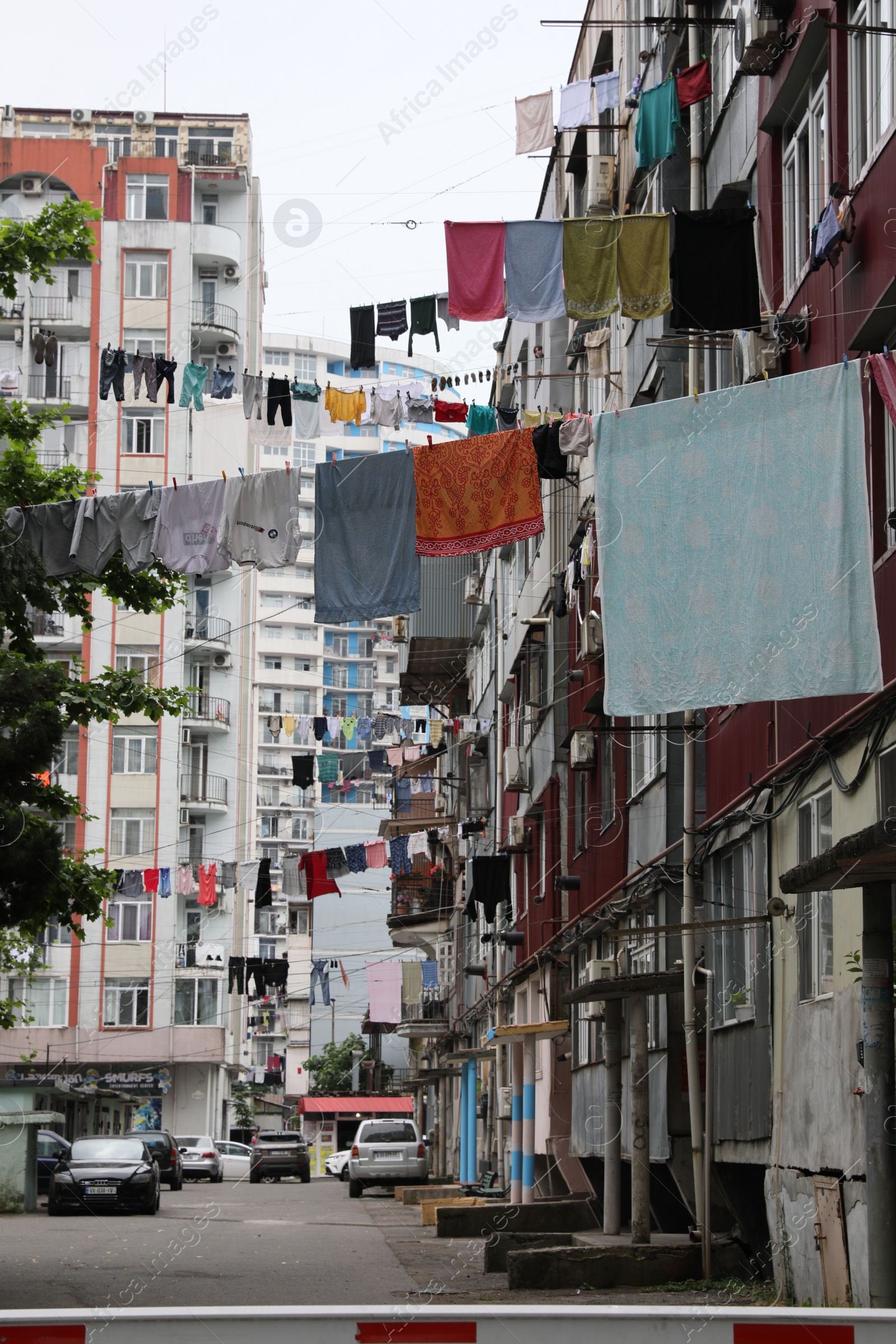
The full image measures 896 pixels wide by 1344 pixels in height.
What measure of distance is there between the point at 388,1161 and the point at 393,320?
2398 centimetres

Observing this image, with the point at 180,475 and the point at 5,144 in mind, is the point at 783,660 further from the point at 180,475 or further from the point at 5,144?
the point at 5,144

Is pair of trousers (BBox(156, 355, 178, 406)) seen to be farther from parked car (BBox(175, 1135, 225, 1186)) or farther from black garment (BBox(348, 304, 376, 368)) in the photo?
parked car (BBox(175, 1135, 225, 1186))

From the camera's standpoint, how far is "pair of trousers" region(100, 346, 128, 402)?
2039 centimetres

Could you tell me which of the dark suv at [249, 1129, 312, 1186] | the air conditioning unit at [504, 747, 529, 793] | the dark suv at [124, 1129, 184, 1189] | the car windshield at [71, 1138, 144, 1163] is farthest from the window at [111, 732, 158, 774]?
the car windshield at [71, 1138, 144, 1163]

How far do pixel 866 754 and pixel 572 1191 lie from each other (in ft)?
51.2

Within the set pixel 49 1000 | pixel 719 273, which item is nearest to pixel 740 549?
pixel 719 273

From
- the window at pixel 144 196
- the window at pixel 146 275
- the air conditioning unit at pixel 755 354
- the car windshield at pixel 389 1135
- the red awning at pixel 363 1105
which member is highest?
the window at pixel 144 196

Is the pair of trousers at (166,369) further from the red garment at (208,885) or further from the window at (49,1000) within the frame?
the window at (49,1000)

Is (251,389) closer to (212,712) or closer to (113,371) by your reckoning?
(113,371)

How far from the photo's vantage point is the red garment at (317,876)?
126 feet

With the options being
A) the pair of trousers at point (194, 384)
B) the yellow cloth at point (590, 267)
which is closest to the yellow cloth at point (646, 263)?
the yellow cloth at point (590, 267)

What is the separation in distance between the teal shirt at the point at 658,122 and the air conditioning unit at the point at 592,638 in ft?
16.8

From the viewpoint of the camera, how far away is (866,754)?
10211 mm

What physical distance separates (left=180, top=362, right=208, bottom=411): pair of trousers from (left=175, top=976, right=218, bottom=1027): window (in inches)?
1428
